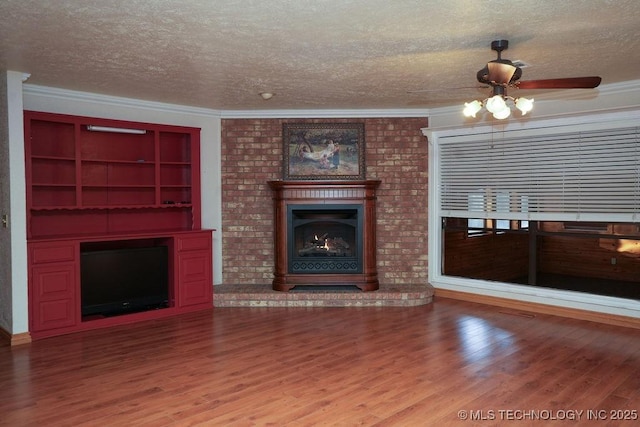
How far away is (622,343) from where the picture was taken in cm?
449

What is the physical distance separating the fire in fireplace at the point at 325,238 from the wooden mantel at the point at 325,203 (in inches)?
2.4

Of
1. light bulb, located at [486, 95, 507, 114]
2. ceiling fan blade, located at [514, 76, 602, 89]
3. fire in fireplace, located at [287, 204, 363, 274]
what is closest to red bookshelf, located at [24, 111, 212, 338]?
fire in fireplace, located at [287, 204, 363, 274]

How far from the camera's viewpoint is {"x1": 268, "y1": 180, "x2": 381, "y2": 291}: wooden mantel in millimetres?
6172

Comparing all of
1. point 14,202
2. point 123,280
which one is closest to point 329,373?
point 123,280

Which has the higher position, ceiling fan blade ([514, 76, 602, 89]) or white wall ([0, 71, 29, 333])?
ceiling fan blade ([514, 76, 602, 89])

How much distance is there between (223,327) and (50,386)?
186cm

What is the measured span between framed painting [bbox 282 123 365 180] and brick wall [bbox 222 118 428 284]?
4.8 inches

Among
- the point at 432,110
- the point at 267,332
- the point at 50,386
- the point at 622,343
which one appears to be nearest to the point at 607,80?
the point at 432,110

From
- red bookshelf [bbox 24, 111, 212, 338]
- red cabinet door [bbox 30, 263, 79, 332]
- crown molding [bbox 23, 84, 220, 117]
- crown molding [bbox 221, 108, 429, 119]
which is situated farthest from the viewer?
crown molding [bbox 221, 108, 429, 119]

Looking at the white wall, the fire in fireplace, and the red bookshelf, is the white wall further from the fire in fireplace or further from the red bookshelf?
the fire in fireplace

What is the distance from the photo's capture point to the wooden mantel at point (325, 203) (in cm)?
617

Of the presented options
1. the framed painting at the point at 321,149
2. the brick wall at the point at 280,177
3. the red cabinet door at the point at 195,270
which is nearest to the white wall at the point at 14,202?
the red cabinet door at the point at 195,270

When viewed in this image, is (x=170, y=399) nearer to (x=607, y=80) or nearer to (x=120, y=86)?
(x=120, y=86)

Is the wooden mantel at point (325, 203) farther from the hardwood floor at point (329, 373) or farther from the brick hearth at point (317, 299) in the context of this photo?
the hardwood floor at point (329, 373)
